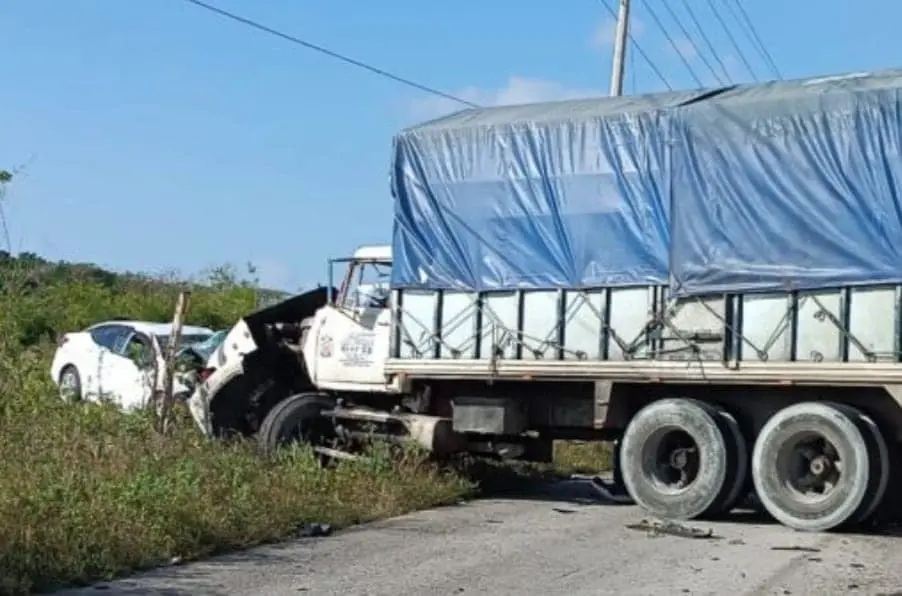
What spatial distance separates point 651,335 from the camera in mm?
12664

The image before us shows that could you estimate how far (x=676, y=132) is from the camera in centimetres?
1275

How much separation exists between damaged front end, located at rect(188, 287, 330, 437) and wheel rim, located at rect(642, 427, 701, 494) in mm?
4166

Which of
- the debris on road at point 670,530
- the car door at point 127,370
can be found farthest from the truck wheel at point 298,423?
the debris on road at point 670,530

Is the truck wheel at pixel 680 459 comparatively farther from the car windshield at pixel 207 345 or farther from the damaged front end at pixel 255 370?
the car windshield at pixel 207 345

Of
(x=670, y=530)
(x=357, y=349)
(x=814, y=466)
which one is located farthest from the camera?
(x=357, y=349)

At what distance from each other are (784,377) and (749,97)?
2.46 metres

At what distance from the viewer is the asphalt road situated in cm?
908

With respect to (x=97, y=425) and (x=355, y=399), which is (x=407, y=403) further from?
(x=97, y=425)

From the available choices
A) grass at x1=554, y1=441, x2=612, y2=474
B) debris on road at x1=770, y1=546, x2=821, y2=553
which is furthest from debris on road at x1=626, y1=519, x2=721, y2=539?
grass at x1=554, y1=441, x2=612, y2=474

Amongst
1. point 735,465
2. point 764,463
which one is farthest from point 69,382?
point 764,463

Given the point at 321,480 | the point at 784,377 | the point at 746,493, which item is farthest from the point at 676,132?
the point at 321,480

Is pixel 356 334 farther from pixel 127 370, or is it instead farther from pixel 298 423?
pixel 127 370

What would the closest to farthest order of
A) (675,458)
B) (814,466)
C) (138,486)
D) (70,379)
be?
(138,486)
(814,466)
(675,458)
(70,379)

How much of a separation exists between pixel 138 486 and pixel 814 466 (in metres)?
5.46
